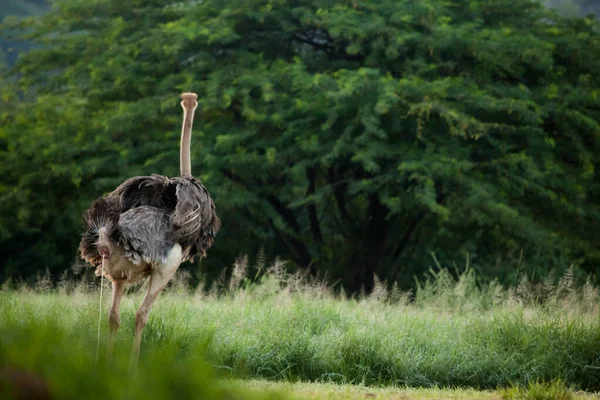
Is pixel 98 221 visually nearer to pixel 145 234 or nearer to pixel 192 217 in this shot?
pixel 145 234

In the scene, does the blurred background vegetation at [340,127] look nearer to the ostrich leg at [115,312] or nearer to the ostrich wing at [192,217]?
the ostrich wing at [192,217]

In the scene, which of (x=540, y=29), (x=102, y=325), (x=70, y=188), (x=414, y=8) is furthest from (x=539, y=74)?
(x=102, y=325)

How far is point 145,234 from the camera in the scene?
7.37 metres

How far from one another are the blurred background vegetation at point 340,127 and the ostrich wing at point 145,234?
923 centimetres

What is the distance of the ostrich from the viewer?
7.29 m

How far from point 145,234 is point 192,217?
0.51m

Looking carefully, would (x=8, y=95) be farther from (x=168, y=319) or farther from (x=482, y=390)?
(x=482, y=390)

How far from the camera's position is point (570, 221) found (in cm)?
1914

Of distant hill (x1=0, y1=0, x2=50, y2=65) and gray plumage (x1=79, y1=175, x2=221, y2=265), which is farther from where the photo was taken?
distant hill (x1=0, y1=0, x2=50, y2=65)

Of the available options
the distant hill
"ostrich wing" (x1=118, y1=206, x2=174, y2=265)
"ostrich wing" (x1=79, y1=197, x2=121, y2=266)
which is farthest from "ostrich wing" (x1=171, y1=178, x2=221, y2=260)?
the distant hill

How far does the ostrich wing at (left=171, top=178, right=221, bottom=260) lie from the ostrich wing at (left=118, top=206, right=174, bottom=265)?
102 mm

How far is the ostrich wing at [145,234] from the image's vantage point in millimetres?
7258

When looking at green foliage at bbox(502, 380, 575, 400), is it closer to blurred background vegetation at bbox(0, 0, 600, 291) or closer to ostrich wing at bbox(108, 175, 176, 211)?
ostrich wing at bbox(108, 175, 176, 211)

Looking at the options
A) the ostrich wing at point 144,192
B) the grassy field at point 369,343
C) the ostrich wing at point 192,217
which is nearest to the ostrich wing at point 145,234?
the ostrich wing at point 192,217
